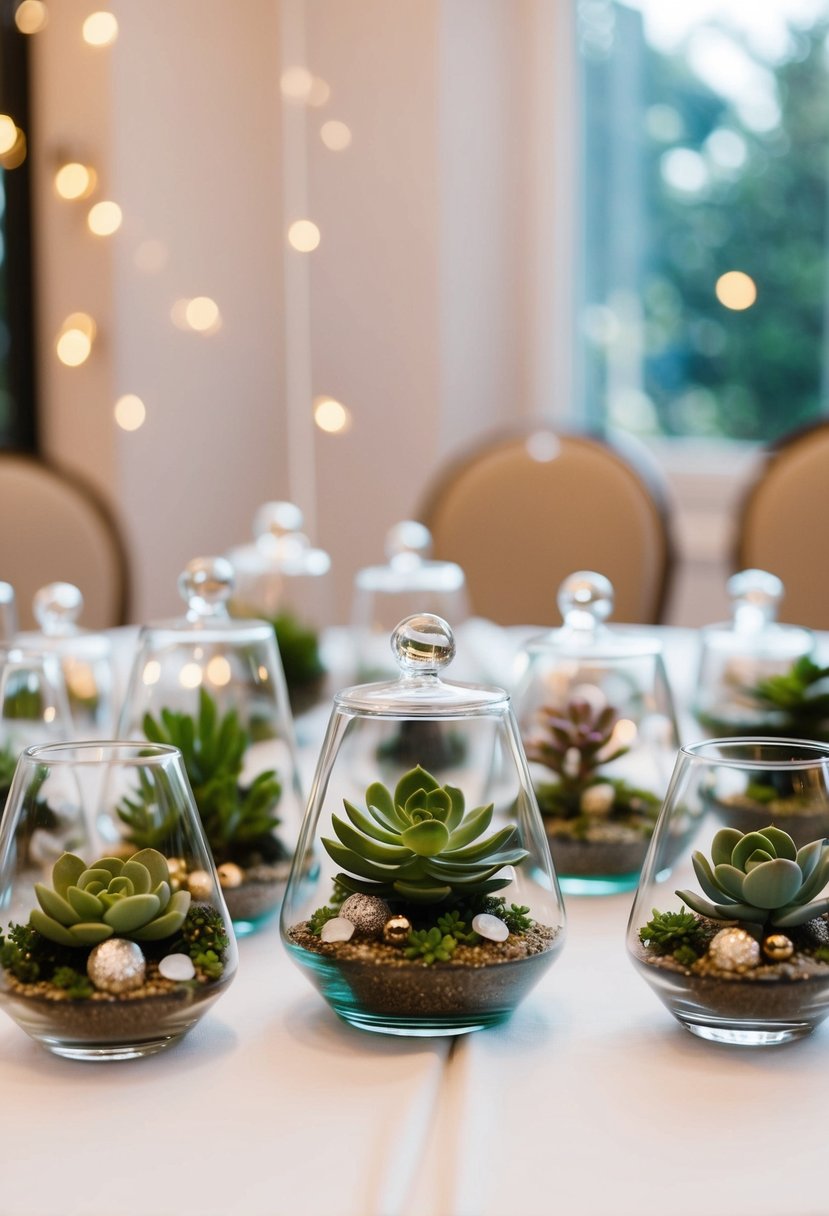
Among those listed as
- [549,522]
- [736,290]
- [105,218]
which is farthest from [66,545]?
[736,290]

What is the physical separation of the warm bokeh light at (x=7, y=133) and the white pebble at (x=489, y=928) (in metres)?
2.69

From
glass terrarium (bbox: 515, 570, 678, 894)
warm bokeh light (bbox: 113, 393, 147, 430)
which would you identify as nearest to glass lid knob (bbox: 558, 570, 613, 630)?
glass terrarium (bbox: 515, 570, 678, 894)

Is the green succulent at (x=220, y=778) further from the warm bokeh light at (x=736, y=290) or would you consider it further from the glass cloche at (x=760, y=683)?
the warm bokeh light at (x=736, y=290)

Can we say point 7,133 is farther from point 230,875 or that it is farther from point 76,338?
point 230,875

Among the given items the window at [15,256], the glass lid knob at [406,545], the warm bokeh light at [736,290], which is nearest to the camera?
the glass lid knob at [406,545]

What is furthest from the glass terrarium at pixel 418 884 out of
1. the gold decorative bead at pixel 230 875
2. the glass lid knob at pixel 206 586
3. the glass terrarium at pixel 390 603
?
the glass terrarium at pixel 390 603

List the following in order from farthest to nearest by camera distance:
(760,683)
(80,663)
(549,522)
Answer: (549,522), (80,663), (760,683)

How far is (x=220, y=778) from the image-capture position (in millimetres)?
861

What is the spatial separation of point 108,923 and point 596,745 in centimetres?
41

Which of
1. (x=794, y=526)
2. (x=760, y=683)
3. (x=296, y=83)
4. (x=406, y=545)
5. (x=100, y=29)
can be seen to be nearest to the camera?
(x=760, y=683)

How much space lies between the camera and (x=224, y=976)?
0.64 meters

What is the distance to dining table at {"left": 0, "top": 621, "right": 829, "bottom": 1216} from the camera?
20.4 inches

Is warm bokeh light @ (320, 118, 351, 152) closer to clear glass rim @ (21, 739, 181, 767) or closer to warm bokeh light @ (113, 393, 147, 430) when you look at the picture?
warm bokeh light @ (113, 393, 147, 430)

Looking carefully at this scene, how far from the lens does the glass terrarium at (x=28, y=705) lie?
0.93 metres
